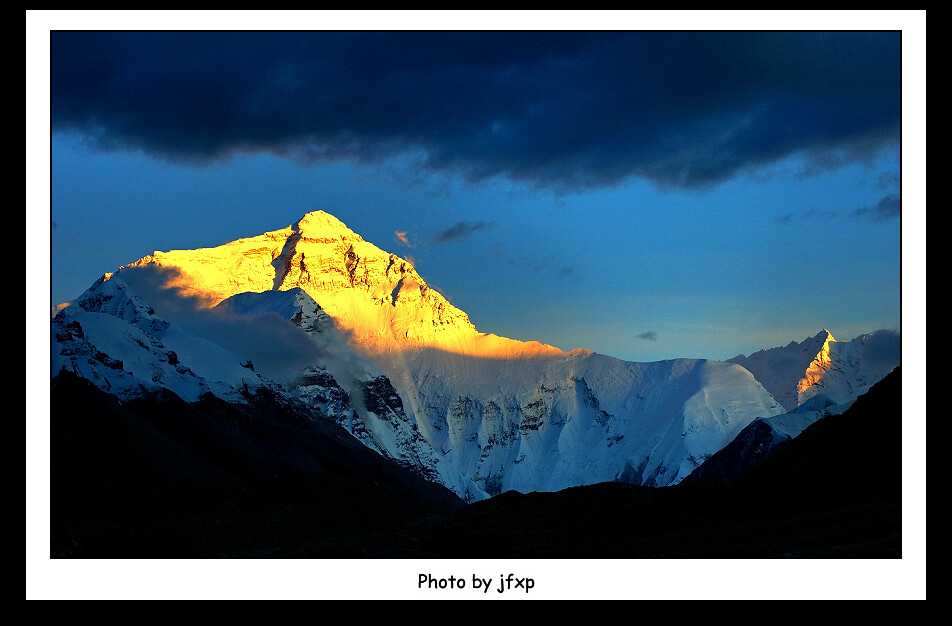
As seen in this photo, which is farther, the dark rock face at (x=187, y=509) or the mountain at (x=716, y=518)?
the dark rock face at (x=187, y=509)

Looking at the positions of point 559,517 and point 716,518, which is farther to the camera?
point 716,518

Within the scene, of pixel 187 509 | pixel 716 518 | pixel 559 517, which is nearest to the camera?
pixel 559 517

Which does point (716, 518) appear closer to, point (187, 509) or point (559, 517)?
point (559, 517)

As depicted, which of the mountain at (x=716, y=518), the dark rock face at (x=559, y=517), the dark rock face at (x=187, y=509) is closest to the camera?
the mountain at (x=716, y=518)

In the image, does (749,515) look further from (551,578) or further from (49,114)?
(49,114)

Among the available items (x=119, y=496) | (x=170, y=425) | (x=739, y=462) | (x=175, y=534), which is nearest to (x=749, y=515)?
(x=175, y=534)

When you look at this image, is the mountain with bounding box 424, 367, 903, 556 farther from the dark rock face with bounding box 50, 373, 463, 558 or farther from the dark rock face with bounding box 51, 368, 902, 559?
the dark rock face with bounding box 50, 373, 463, 558

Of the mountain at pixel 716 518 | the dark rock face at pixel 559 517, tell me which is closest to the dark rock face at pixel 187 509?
the dark rock face at pixel 559 517

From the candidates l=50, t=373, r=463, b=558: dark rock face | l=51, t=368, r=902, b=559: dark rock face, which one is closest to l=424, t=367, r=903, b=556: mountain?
l=51, t=368, r=902, b=559: dark rock face

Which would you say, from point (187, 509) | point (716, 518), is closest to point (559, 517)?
point (716, 518)

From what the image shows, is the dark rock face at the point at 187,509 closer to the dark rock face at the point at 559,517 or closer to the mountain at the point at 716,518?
the dark rock face at the point at 559,517

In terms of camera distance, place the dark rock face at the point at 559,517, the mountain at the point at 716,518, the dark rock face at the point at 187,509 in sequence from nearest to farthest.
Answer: the mountain at the point at 716,518 < the dark rock face at the point at 559,517 < the dark rock face at the point at 187,509
